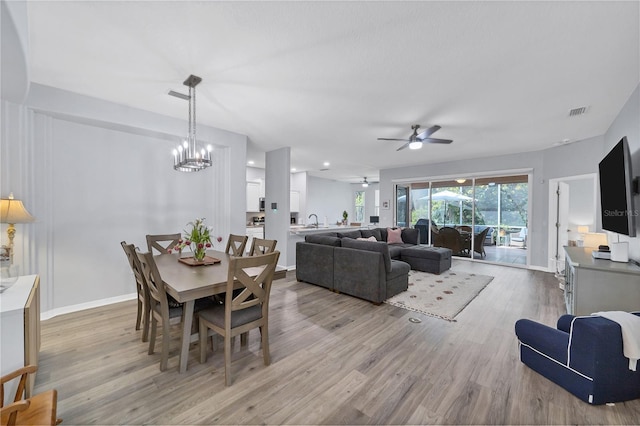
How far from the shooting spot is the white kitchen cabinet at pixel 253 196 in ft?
24.9

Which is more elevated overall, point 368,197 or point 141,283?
point 368,197

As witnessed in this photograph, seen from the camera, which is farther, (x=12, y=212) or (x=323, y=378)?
(x=12, y=212)

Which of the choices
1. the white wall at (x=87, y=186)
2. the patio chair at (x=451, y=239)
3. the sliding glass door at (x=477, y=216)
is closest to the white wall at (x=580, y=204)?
the sliding glass door at (x=477, y=216)

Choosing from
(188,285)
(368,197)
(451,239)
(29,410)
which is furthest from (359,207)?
(29,410)

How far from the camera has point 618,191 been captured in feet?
9.37

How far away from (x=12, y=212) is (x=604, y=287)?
586 cm

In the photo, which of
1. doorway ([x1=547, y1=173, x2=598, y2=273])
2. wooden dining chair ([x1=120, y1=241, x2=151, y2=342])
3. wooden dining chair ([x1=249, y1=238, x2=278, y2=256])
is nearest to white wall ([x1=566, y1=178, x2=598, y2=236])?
doorway ([x1=547, y1=173, x2=598, y2=273])

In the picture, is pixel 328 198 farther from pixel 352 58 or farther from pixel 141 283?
pixel 141 283

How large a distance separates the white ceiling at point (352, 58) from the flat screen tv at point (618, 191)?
797 mm

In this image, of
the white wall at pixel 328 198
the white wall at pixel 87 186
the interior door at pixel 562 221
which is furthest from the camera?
the white wall at pixel 328 198

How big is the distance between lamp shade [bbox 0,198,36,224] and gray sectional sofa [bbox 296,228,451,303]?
3.49m

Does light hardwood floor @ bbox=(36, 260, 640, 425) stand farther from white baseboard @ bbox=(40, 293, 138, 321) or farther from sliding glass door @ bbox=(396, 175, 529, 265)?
sliding glass door @ bbox=(396, 175, 529, 265)

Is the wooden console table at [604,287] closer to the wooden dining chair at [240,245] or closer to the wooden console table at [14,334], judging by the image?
the wooden dining chair at [240,245]

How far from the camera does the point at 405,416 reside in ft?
5.76
